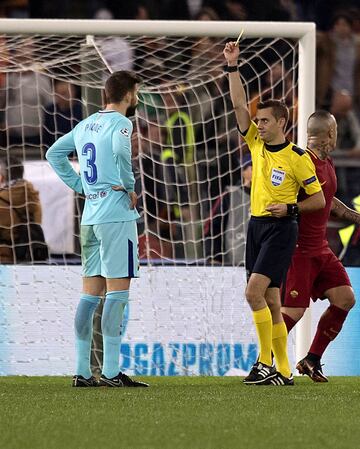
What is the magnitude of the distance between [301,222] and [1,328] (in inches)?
108

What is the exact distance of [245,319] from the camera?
985cm

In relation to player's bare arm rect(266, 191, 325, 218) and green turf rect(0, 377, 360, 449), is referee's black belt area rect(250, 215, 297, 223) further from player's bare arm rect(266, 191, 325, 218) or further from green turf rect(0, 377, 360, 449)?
green turf rect(0, 377, 360, 449)

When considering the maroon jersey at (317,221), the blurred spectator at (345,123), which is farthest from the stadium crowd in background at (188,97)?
the maroon jersey at (317,221)

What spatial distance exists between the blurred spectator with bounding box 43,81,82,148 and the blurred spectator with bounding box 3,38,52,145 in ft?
0.31

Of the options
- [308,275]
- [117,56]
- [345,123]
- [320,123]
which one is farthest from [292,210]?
[345,123]

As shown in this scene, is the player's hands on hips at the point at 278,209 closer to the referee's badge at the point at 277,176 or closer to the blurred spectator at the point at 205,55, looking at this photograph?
the referee's badge at the point at 277,176

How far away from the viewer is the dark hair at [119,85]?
757 cm

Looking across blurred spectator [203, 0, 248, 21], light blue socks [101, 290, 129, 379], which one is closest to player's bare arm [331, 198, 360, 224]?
light blue socks [101, 290, 129, 379]

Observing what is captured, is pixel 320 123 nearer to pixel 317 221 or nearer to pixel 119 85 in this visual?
pixel 317 221

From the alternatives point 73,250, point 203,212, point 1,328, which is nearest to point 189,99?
point 203,212

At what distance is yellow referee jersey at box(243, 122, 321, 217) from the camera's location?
7.79 metres

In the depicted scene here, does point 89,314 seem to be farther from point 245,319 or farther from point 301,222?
point 245,319

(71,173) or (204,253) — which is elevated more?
(71,173)

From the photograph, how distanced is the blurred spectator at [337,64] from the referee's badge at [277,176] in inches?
250
